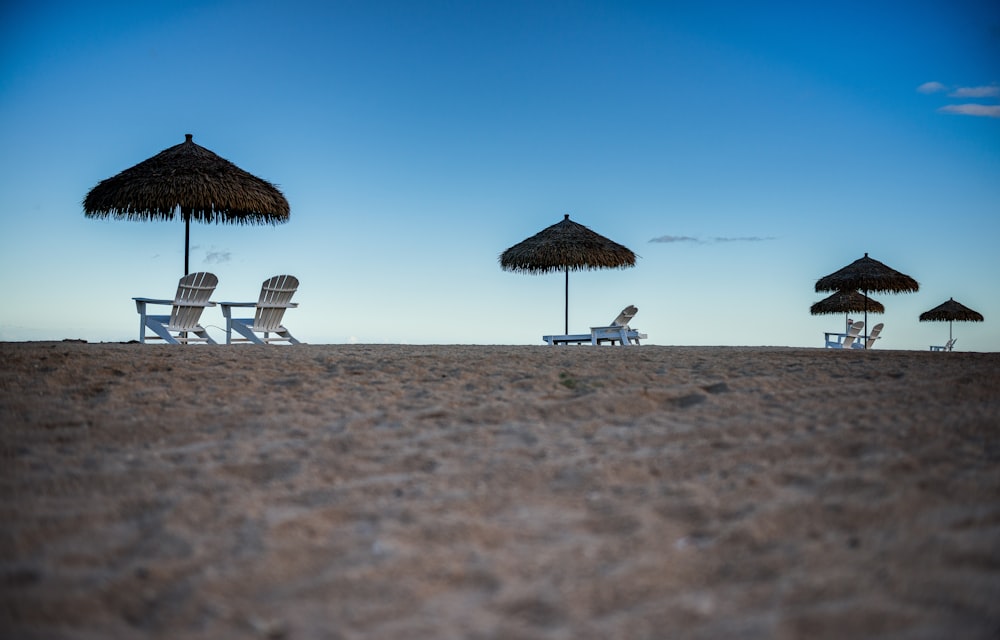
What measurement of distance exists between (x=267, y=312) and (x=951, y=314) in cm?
1986

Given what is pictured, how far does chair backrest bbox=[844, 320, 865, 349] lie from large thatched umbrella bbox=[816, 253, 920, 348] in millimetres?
1265

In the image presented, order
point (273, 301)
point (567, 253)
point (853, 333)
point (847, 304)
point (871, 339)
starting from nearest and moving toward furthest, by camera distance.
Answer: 1. point (273, 301)
2. point (567, 253)
3. point (853, 333)
4. point (871, 339)
5. point (847, 304)

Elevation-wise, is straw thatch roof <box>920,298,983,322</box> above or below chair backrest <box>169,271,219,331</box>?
above

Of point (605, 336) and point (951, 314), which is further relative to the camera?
point (951, 314)

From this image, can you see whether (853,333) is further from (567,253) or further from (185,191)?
(185,191)

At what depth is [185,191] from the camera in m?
8.81

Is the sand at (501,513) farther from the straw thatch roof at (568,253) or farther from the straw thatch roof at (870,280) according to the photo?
the straw thatch roof at (870,280)

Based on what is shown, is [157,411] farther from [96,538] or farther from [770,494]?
[770,494]

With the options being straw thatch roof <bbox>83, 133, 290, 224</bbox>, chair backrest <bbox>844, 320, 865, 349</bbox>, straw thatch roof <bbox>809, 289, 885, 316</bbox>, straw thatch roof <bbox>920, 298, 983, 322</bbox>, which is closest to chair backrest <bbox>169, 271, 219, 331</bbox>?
straw thatch roof <bbox>83, 133, 290, 224</bbox>

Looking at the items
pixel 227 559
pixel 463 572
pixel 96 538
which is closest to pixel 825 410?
pixel 463 572

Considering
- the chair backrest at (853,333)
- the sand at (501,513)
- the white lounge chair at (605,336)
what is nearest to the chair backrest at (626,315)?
the white lounge chair at (605,336)

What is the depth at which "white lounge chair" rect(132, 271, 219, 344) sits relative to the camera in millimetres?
7656

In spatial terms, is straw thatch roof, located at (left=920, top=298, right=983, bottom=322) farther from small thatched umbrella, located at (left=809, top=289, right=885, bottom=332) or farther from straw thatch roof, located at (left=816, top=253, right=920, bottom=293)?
straw thatch roof, located at (left=816, top=253, right=920, bottom=293)

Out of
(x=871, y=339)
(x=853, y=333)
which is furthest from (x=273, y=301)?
(x=871, y=339)
